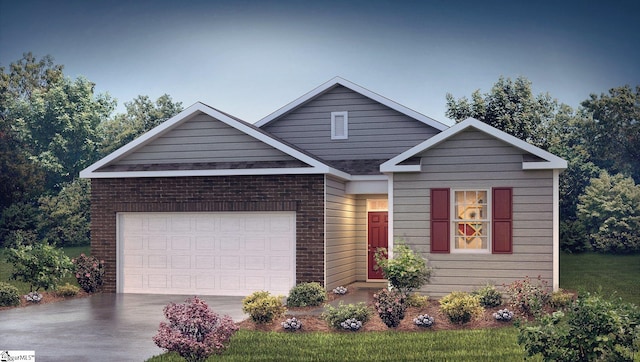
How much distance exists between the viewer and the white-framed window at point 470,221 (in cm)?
1700

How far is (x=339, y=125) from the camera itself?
22.9 meters

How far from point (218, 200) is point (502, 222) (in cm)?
705

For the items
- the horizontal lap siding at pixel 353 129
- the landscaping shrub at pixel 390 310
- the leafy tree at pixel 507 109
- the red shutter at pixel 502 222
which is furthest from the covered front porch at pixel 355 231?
the leafy tree at pixel 507 109

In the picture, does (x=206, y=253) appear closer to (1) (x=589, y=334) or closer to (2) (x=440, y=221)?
(2) (x=440, y=221)

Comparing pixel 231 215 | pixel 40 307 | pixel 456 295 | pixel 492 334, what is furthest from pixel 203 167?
pixel 492 334

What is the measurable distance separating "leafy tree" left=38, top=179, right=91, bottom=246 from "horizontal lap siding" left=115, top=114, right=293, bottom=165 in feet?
61.0

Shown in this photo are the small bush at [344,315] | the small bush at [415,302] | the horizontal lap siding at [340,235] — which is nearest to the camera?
the small bush at [344,315]

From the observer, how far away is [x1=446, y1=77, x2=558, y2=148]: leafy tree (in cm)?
3700

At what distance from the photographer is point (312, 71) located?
154ft

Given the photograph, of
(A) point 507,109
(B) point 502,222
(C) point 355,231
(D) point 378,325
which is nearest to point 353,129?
(C) point 355,231

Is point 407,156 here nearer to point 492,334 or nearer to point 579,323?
point 492,334

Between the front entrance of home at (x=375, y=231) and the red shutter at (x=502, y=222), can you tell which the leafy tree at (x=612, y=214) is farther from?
the red shutter at (x=502, y=222)

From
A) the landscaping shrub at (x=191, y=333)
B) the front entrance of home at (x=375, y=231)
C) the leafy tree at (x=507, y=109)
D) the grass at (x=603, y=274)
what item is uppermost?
the leafy tree at (x=507, y=109)

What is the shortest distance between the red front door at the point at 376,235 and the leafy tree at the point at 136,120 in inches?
1024
